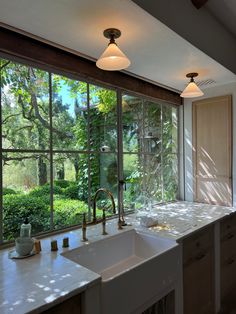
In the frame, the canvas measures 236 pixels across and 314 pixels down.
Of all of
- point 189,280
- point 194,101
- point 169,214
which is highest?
point 194,101

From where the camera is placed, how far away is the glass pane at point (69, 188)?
2.00 m

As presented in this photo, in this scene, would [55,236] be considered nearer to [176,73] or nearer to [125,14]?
[125,14]

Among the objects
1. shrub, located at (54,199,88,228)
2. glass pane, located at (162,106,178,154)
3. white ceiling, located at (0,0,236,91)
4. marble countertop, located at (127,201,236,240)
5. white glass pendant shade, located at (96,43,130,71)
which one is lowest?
marble countertop, located at (127,201,236,240)

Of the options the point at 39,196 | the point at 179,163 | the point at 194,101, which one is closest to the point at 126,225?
the point at 39,196

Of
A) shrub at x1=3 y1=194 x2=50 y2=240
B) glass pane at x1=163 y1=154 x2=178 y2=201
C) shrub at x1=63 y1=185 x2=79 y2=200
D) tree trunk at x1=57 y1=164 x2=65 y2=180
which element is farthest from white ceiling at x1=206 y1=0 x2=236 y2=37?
shrub at x1=3 y1=194 x2=50 y2=240

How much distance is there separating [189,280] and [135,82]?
1.90 meters

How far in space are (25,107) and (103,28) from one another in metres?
0.82

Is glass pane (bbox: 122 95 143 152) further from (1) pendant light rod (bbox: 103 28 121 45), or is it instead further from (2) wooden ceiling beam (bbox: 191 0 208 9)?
(2) wooden ceiling beam (bbox: 191 0 208 9)

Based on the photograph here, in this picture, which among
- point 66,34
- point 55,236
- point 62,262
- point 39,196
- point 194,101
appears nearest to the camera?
point 62,262

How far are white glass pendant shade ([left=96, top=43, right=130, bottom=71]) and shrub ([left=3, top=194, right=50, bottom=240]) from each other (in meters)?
1.20

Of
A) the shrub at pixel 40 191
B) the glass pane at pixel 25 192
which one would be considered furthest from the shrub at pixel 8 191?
the shrub at pixel 40 191

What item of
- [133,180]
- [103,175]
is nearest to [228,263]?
[133,180]

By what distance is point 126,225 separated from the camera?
6.75 feet

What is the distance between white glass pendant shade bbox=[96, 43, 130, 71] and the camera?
55.2 inches
